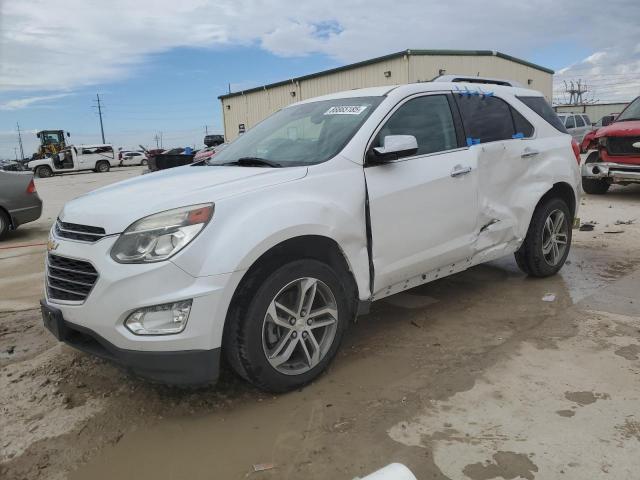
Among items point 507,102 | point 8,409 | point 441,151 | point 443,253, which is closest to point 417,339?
point 443,253

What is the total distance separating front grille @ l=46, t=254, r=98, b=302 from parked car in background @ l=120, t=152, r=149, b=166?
3880cm

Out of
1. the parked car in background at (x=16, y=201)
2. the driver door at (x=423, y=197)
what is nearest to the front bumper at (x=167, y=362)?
the driver door at (x=423, y=197)

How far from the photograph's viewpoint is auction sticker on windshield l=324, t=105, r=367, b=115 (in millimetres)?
3663

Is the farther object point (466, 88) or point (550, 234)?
point (550, 234)

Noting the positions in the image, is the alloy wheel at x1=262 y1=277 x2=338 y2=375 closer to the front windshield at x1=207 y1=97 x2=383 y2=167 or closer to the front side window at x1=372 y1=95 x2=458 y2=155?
the front windshield at x1=207 y1=97 x2=383 y2=167

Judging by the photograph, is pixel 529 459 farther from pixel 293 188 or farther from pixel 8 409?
pixel 8 409

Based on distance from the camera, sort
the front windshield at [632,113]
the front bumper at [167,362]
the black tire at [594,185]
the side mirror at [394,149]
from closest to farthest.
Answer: the front bumper at [167,362] < the side mirror at [394,149] < the front windshield at [632,113] < the black tire at [594,185]

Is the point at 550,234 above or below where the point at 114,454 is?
above

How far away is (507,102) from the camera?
4605mm

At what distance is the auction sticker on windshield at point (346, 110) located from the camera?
3663 millimetres

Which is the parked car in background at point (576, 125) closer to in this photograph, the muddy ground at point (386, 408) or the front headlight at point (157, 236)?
the muddy ground at point (386, 408)

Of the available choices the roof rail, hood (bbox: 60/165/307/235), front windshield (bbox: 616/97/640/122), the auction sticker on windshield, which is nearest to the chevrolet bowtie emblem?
hood (bbox: 60/165/307/235)

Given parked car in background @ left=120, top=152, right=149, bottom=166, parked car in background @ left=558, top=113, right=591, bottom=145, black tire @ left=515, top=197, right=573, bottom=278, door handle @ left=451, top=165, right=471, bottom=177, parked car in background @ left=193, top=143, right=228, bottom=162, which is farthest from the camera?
parked car in background @ left=120, top=152, right=149, bottom=166

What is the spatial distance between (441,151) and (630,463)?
2301mm
